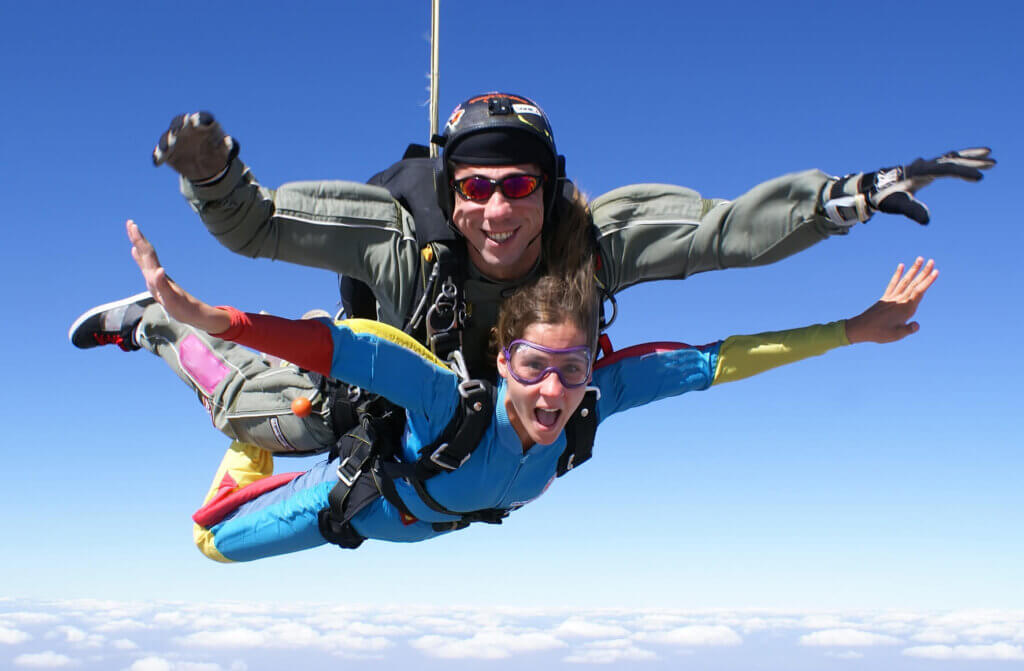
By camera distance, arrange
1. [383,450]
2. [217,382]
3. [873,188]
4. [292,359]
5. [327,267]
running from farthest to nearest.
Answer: [217,382] → [383,450] → [327,267] → [873,188] → [292,359]

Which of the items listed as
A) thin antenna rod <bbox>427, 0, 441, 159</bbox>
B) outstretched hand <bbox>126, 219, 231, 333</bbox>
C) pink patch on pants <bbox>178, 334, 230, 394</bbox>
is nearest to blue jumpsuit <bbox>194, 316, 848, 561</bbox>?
outstretched hand <bbox>126, 219, 231, 333</bbox>

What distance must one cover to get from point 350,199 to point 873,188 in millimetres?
2082

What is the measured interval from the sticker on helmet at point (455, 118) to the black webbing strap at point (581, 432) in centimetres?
126

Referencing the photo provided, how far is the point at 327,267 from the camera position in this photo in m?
4.18

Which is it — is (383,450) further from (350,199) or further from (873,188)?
(873,188)

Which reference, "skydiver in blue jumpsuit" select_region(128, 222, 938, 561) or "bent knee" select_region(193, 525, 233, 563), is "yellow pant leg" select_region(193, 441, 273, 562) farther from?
"skydiver in blue jumpsuit" select_region(128, 222, 938, 561)

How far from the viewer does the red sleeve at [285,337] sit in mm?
3484

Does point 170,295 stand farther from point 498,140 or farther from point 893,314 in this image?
point 893,314

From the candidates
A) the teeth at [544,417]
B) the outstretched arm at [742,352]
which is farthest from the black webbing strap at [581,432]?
the teeth at [544,417]

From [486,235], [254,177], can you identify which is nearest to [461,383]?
[486,235]

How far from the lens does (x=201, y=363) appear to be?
5277mm

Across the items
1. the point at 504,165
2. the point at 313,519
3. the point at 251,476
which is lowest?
the point at 313,519

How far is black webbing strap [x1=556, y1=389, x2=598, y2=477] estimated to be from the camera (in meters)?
4.32

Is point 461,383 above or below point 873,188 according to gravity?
below
